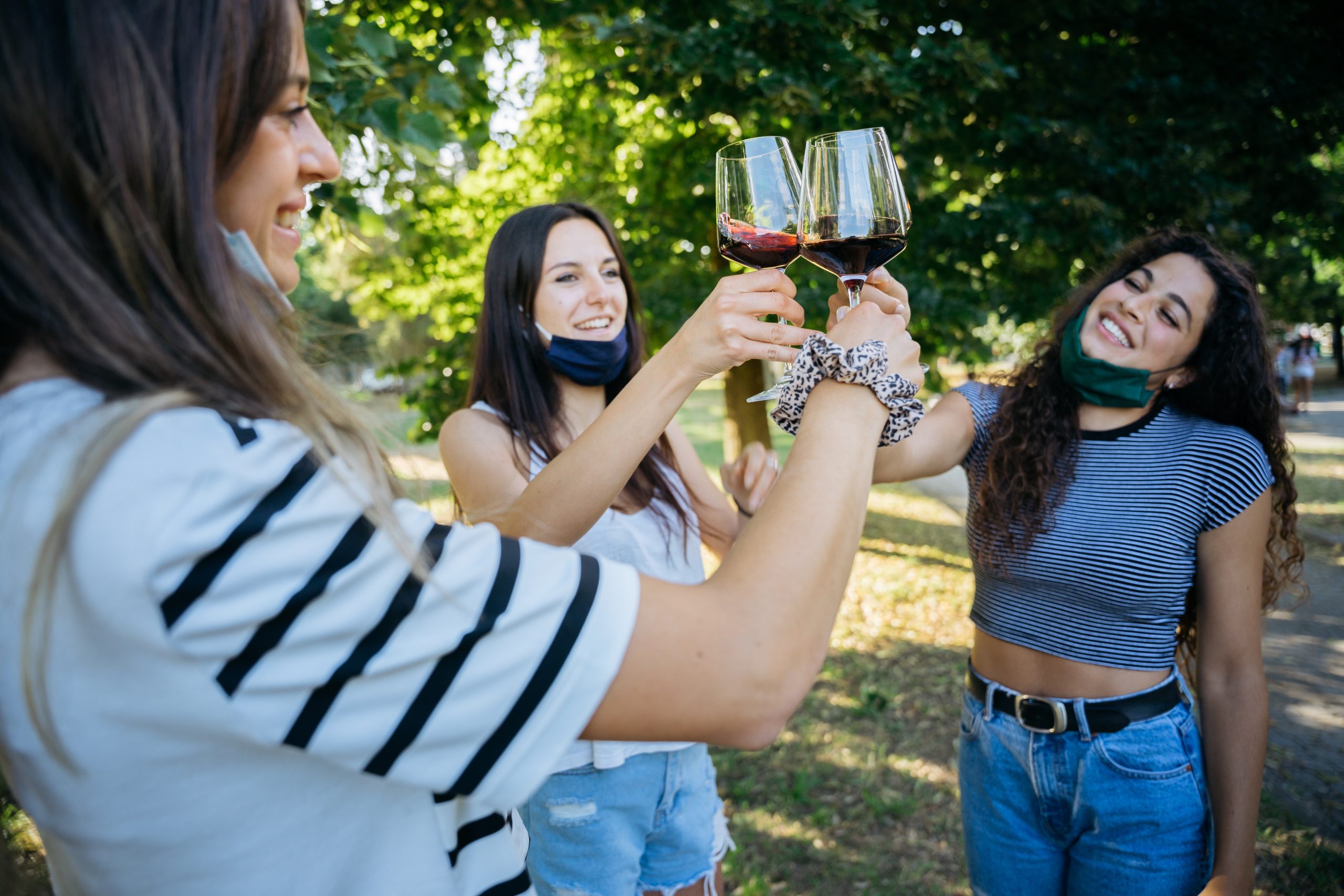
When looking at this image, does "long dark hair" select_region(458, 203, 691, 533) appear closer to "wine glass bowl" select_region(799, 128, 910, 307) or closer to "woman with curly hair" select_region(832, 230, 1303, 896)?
"woman with curly hair" select_region(832, 230, 1303, 896)

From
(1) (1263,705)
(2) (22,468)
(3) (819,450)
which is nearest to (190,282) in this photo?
(2) (22,468)

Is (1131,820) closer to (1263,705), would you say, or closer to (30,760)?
(1263,705)

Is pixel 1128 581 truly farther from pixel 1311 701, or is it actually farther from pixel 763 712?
pixel 1311 701

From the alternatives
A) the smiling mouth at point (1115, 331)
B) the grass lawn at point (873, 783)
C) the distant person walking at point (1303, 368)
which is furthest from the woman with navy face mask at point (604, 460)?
the distant person walking at point (1303, 368)

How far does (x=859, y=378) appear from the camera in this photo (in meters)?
1.24

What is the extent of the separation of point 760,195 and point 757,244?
0.10 meters

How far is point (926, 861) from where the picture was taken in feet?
12.3

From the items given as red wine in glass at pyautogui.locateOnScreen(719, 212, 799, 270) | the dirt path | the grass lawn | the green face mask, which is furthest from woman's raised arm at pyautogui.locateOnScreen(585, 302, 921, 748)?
the dirt path

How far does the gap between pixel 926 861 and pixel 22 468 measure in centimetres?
397

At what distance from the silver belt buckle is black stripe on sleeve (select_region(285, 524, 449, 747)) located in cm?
200

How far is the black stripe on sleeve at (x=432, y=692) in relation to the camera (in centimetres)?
83

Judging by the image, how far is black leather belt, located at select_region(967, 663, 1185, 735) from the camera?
218 cm

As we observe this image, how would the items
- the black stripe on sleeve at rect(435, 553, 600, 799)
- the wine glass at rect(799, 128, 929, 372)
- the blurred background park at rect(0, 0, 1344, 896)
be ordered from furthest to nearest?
the blurred background park at rect(0, 0, 1344, 896)
the wine glass at rect(799, 128, 929, 372)
the black stripe on sleeve at rect(435, 553, 600, 799)

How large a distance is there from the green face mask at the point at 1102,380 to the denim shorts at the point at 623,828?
159 cm
